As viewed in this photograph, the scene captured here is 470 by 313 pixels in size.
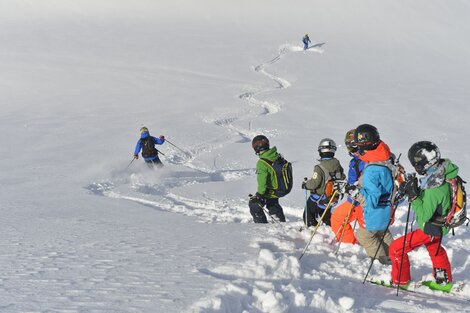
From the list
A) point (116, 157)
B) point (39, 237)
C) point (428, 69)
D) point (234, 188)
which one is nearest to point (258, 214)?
point (234, 188)

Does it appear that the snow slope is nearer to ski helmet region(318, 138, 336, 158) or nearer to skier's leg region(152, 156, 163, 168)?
skier's leg region(152, 156, 163, 168)

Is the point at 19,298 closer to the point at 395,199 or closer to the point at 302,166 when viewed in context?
the point at 395,199

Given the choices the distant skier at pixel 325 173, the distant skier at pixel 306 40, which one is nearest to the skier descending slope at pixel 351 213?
the distant skier at pixel 325 173

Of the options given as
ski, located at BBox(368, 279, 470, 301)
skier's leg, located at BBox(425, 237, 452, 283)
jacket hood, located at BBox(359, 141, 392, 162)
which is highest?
jacket hood, located at BBox(359, 141, 392, 162)

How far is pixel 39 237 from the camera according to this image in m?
5.08

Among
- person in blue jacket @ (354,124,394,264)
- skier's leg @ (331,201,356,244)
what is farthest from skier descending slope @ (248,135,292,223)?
person in blue jacket @ (354,124,394,264)

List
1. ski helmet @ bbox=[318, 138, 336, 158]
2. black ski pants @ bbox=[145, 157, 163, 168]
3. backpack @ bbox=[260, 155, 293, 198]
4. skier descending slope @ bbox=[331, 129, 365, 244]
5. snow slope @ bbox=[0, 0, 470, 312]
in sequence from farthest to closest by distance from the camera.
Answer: black ski pants @ bbox=[145, 157, 163, 168], backpack @ bbox=[260, 155, 293, 198], ski helmet @ bbox=[318, 138, 336, 158], skier descending slope @ bbox=[331, 129, 365, 244], snow slope @ bbox=[0, 0, 470, 312]

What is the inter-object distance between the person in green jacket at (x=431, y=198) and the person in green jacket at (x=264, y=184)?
2.42 metres

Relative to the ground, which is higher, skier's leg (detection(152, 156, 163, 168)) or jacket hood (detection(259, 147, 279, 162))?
jacket hood (detection(259, 147, 279, 162))

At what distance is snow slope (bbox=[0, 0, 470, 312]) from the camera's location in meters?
3.83

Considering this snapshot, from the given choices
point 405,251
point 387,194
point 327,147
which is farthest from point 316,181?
point 405,251

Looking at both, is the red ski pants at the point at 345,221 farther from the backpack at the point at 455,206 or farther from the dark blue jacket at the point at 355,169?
the backpack at the point at 455,206

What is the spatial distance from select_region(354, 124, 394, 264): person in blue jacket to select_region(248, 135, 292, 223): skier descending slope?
5.51 ft

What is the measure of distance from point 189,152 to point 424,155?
855cm
